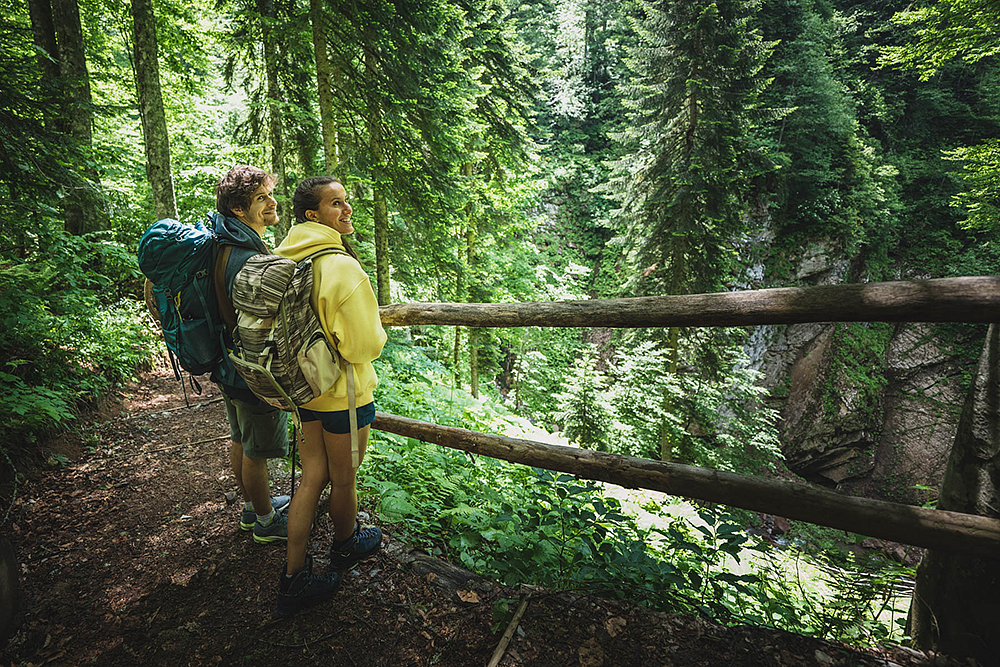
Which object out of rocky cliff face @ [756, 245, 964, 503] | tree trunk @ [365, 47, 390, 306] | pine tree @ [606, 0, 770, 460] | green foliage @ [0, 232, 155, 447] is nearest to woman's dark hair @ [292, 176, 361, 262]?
green foliage @ [0, 232, 155, 447]

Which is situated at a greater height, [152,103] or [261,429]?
[152,103]

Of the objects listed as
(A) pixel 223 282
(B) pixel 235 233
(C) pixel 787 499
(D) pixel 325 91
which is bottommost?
(C) pixel 787 499

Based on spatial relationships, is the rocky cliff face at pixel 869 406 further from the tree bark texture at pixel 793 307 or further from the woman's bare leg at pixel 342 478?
the woman's bare leg at pixel 342 478

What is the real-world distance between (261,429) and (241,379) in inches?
15.6

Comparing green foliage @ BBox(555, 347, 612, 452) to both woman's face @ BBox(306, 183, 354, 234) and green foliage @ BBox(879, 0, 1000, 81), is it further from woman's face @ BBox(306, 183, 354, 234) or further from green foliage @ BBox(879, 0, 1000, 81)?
green foliage @ BBox(879, 0, 1000, 81)

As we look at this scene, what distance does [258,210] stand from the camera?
2.31 meters

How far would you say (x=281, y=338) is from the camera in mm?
1887

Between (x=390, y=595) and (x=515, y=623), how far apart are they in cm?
78

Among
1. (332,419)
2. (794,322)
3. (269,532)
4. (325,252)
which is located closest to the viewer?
(794,322)

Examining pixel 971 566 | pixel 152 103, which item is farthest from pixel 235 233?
pixel 152 103

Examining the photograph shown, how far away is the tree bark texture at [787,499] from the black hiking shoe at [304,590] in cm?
128

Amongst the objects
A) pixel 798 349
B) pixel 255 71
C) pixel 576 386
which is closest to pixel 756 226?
pixel 798 349

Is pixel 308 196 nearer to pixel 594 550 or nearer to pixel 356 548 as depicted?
pixel 356 548

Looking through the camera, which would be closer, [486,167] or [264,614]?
[264,614]
